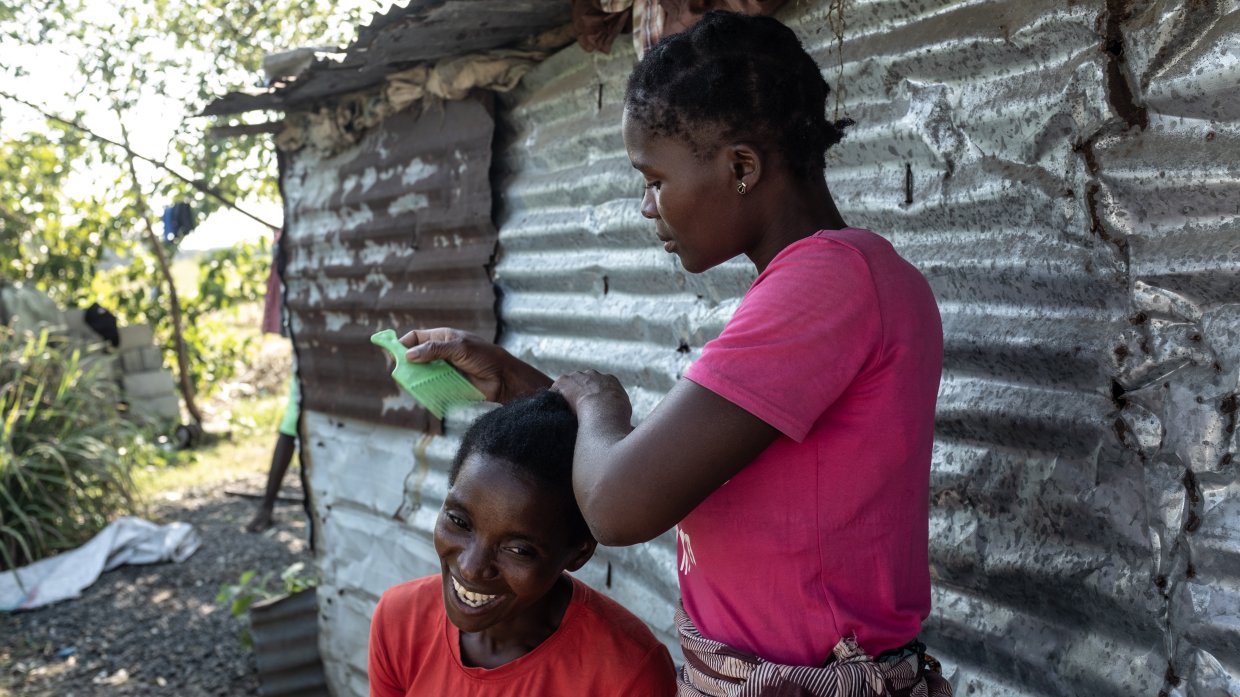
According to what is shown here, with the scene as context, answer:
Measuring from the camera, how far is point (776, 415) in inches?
49.7

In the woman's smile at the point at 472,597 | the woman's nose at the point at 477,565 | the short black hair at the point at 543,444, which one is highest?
the short black hair at the point at 543,444

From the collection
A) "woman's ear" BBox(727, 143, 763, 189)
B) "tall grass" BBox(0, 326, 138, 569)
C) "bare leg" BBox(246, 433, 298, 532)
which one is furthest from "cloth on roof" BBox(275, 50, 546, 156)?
"tall grass" BBox(0, 326, 138, 569)

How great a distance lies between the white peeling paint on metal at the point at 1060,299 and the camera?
1527mm

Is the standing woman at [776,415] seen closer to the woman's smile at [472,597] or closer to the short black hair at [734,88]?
the short black hair at [734,88]

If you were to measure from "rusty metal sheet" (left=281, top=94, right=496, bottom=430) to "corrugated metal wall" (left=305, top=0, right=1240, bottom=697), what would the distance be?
1434mm

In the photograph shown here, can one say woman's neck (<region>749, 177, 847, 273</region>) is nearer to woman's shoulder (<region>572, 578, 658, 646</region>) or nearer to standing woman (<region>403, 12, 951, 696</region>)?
standing woman (<region>403, 12, 951, 696</region>)

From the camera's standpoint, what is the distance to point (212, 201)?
29.3 ft

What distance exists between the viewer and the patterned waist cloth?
4.36 feet

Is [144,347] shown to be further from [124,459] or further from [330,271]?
[330,271]

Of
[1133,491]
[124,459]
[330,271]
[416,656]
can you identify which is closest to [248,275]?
[124,459]

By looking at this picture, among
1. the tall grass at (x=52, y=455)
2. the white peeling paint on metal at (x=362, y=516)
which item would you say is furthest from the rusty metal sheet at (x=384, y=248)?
the tall grass at (x=52, y=455)

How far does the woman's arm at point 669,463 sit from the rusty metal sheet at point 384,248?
7.34ft

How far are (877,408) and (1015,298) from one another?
61 centimetres

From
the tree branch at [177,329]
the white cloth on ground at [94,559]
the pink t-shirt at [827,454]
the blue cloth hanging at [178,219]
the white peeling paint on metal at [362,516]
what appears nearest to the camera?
the pink t-shirt at [827,454]
